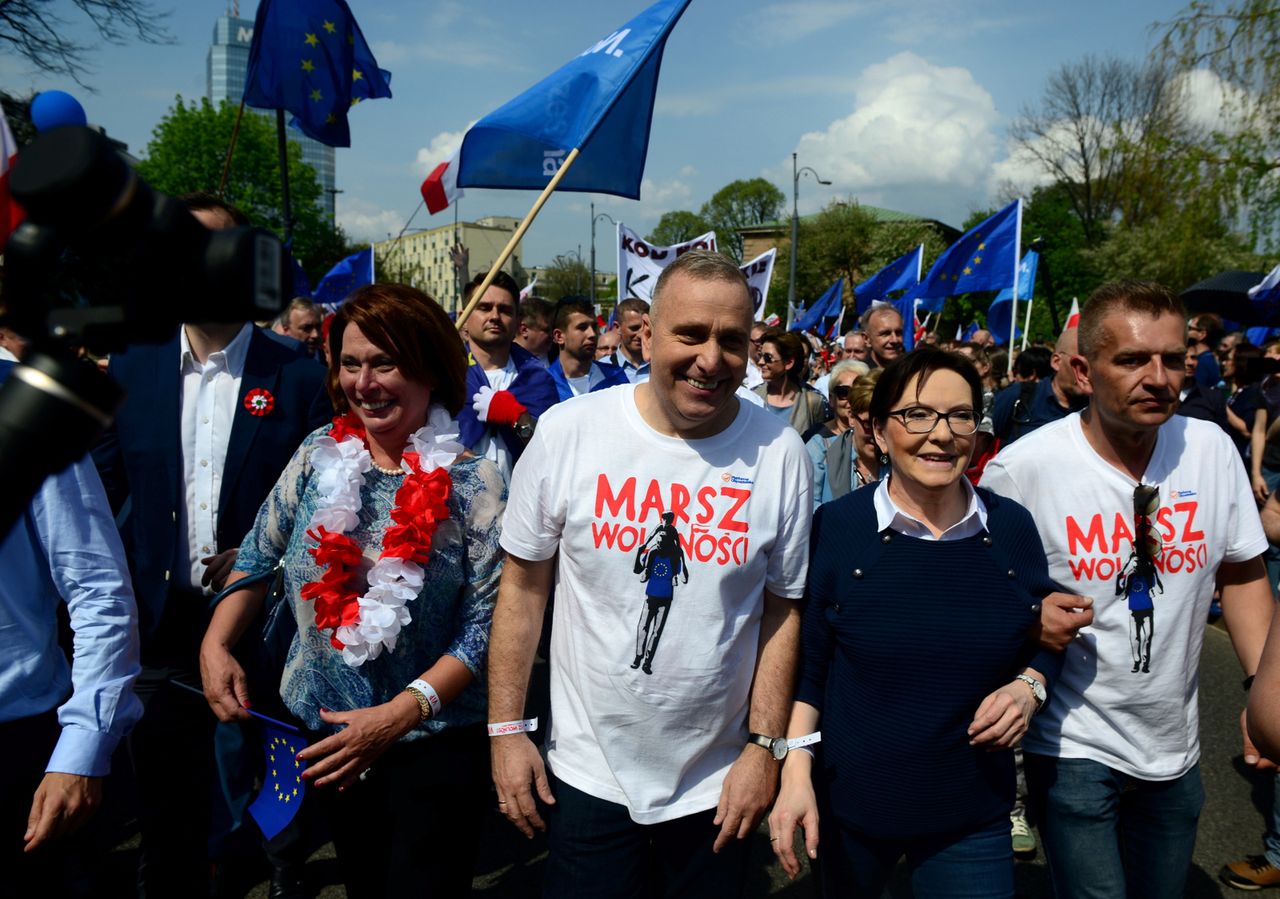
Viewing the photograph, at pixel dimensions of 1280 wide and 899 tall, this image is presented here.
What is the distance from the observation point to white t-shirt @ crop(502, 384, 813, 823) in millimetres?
2178

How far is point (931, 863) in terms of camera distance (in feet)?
7.69

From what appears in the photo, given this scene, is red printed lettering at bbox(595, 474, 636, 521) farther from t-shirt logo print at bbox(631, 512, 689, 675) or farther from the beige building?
the beige building

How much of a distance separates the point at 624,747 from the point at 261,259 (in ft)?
5.33

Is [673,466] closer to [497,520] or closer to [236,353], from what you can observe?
[497,520]

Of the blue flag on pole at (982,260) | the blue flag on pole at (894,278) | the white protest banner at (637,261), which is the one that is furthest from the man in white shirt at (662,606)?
the blue flag on pole at (894,278)

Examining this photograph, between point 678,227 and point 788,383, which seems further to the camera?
point 678,227

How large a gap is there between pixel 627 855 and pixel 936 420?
4.44 ft

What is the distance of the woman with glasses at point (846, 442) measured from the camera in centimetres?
403

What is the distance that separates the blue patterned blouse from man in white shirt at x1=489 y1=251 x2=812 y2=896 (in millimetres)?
157

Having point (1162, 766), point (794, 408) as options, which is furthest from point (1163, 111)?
point (1162, 766)

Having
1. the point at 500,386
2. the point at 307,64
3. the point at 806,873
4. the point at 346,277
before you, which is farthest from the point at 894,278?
the point at 806,873

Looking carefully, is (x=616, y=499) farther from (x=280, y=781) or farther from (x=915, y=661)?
(x=280, y=781)

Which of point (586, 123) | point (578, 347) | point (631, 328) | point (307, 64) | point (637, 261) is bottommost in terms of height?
point (578, 347)

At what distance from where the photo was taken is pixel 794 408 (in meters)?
6.02
